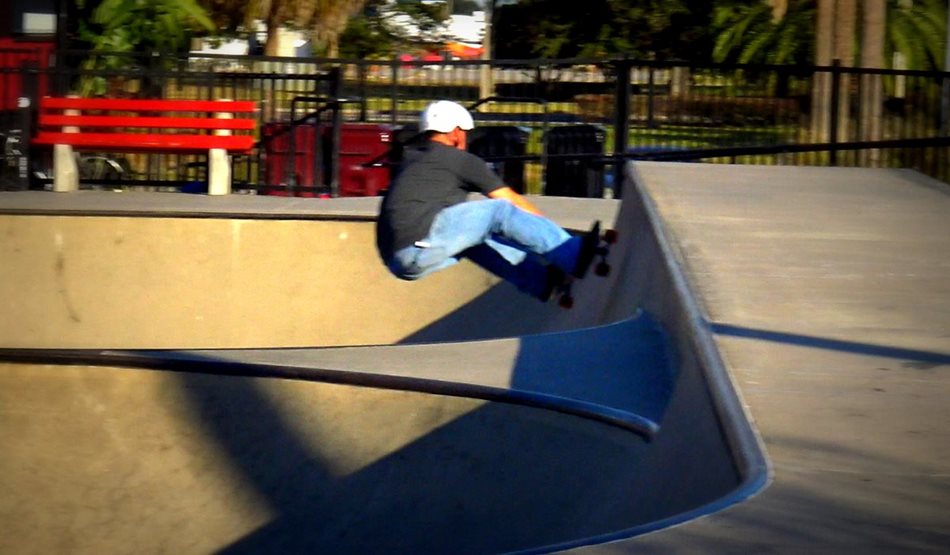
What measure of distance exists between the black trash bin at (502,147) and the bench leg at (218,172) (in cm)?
291

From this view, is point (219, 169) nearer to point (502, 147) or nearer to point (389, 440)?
point (502, 147)

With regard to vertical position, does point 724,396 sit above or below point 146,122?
below

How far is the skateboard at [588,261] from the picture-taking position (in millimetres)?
8484

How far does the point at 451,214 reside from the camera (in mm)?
8352

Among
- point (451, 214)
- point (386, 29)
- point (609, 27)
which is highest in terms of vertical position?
point (609, 27)

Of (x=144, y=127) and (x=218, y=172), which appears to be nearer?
(x=144, y=127)

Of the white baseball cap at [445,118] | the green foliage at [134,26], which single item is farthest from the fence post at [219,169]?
the white baseball cap at [445,118]

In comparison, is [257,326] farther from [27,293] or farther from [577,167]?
[577,167]

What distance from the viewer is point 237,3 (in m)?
29.8

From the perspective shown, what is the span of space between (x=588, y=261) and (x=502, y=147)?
781cm

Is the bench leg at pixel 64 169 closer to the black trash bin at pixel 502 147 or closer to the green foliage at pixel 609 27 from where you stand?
the black trash bin at pixel 502 147

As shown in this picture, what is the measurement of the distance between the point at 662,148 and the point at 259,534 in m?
9.67

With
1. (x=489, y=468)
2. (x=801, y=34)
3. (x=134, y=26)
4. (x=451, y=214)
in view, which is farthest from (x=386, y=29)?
(x=489, y=468)

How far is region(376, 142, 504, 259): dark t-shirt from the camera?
27.7 feet
